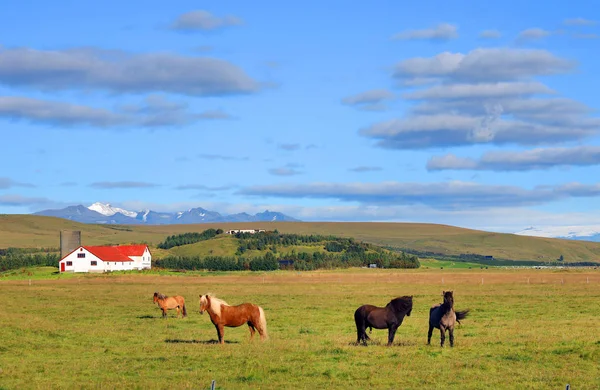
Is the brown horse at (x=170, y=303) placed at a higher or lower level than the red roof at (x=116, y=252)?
lower

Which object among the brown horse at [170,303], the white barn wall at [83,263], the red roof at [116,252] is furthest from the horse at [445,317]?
the red roof at [116,252]

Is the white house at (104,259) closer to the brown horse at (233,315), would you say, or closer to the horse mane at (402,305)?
the brown horse at (233,315)

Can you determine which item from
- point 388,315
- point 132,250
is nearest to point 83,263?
point 132,250

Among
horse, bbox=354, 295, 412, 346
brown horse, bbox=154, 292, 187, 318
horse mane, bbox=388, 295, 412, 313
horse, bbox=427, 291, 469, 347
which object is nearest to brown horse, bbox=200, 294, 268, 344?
horse, bbox=354, 295, 412, 346

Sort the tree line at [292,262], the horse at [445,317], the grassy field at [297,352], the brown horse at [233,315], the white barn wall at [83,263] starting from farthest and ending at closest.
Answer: the tree line at [292,262], the white barn wall at [83,263], the brown horse at [233,315], the horse at [445,317], the grassy field at [297,352]

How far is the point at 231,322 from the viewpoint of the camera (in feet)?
94.3

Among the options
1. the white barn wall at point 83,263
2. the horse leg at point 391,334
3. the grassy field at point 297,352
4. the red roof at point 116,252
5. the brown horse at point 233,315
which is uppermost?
the red roof at point 116,252

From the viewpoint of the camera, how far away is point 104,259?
409 ft

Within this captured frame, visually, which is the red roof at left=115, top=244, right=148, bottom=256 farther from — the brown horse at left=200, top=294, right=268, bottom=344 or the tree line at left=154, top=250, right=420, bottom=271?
the brown horse at left=200, top=294, right=268, bottom=344

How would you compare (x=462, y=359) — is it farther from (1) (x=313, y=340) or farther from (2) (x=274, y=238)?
(2) (x=274, y=238)

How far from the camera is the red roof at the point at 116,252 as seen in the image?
124812mm

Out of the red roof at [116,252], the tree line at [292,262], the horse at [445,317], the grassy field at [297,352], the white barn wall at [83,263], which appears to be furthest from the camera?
the tree line at [292,262]

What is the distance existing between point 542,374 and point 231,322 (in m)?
12.2

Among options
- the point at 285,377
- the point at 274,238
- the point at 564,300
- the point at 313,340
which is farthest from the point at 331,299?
the point at 274,238
